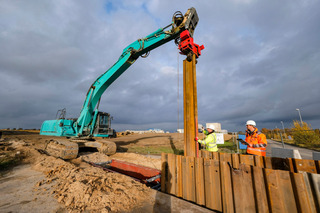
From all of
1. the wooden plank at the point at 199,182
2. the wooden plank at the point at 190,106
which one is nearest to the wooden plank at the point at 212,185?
the wooden plank at the point at 199,182

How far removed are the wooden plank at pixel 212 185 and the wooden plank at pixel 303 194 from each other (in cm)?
131

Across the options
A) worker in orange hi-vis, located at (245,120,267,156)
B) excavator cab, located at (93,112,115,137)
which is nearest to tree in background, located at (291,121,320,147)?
worker in orange hi-vis, located at (245,120,267,156)

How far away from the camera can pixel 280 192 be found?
2453mm

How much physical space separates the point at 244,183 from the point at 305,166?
1984mm

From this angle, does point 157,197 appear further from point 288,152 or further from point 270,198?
point 288,152

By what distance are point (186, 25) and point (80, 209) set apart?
7.10 m

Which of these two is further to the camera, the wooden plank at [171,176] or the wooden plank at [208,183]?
the wooden plank at [171,176]

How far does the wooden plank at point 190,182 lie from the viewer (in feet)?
12.0

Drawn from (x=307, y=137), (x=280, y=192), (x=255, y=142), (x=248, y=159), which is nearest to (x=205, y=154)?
(x=248, y=159)

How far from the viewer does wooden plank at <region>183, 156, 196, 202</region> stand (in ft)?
12.0

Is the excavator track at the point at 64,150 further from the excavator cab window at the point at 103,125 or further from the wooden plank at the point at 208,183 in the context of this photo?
the wooden plank at the point at 208,183

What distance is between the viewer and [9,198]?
3518mm

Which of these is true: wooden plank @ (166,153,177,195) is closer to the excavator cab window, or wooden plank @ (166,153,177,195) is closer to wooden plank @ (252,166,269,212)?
wooden plank @ (252,166,269,212)

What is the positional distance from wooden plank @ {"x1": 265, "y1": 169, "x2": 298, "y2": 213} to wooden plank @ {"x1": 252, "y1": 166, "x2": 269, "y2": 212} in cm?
8
